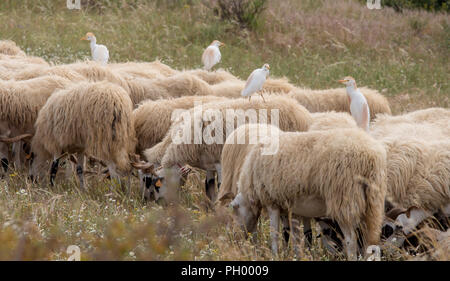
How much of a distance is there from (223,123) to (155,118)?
135cm

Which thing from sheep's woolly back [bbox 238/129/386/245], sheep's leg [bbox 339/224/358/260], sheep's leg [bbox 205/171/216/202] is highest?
sheep's woolly back [bbox 238/129/386/245]

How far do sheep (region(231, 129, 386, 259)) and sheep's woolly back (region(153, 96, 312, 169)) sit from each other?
175 cm

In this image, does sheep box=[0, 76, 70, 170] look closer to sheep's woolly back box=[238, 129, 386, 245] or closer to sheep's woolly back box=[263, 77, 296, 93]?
sheep's woolly back box=[263, 77, 296, 93]

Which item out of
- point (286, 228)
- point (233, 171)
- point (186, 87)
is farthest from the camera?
point (186, 87)

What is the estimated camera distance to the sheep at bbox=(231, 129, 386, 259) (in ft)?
15.6

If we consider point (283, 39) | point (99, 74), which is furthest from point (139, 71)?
point (283, 39)

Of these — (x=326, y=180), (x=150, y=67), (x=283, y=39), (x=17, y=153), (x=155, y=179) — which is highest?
(x=326, y=180)

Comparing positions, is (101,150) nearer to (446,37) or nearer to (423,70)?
(423,70)

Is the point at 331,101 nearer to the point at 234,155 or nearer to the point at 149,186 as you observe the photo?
the point at 149,186

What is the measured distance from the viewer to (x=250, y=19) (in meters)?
18.8

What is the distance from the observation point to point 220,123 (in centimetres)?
702

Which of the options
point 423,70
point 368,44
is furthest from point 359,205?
point 368,44

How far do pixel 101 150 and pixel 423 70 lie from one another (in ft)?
37.9

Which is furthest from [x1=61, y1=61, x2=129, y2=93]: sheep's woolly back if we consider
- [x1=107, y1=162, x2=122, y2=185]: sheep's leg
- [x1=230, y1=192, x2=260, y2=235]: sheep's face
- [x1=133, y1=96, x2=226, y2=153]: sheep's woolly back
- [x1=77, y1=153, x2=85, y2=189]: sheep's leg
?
[x1=230, y1=192, x2=260, y2=235]: sheep's face
